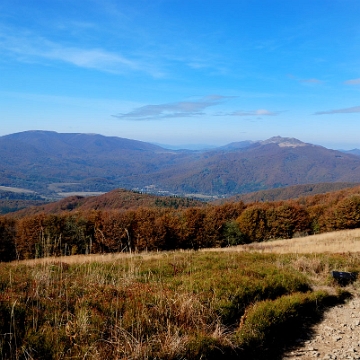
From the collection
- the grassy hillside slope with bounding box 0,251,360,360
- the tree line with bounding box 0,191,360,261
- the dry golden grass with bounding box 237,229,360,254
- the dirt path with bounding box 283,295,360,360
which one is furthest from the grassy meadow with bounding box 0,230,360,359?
the tree line with bounding box 0,191,360,261

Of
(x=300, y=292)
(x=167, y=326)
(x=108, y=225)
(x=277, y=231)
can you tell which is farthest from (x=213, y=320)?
(x=277, y=231)

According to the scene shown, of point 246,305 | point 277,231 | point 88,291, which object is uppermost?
point 88,291

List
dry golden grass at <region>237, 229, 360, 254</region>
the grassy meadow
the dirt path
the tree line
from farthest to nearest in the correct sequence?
the tree line, dry golden grass at <region>237, 229, 360, 254</region>, the dirt path, the grassy meadow

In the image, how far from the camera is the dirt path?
210 inches

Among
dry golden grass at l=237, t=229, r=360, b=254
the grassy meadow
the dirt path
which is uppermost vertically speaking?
the grassy meadow

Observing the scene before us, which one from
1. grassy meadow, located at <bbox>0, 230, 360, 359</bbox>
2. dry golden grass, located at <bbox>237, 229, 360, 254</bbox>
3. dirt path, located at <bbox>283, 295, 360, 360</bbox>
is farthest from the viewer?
dry golden grass, located at <bbox>237, 229, 360, 254</bbox>

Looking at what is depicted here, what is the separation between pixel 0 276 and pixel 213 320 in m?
5.20

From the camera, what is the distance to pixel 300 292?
777 centimetres

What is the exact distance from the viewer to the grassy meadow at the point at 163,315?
4578 millimetres

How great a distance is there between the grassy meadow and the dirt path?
0.87 ft

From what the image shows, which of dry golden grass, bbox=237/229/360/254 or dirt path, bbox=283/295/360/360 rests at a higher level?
dirt path, bbox=283/295/360/360

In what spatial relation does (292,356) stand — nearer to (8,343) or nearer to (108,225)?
(8,343)

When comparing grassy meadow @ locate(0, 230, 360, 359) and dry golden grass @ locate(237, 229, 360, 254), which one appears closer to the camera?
grassy meadow @ locate(0, 230, 360, 359)

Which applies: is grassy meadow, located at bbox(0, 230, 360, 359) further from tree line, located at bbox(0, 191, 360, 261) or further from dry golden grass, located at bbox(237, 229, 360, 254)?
tree line, located at bbox(0, 191, 360, 261)
